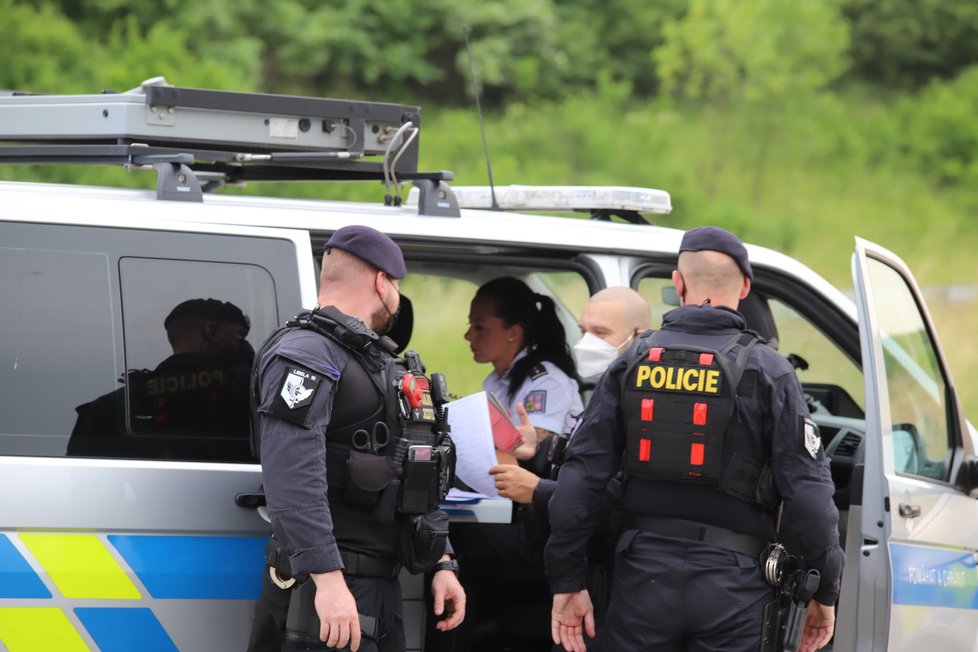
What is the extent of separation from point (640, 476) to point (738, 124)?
24802 millimetres

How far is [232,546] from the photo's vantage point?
9.67 feet

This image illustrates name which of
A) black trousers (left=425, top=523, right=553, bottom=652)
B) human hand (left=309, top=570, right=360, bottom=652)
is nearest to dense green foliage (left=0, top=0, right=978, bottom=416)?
black trousers (left=425, top=523, right=553, bottom=652)

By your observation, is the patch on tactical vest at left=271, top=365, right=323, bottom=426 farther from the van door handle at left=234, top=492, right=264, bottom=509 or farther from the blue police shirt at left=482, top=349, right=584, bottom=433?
the blue police shirt at left=482, top=349, right=584, bottom=433

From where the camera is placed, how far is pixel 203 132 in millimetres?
3389

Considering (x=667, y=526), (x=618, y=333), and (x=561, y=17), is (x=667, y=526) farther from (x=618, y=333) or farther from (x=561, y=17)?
(x=561, y=17)

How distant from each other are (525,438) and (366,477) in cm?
97

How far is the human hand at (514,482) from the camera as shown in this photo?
131 inches

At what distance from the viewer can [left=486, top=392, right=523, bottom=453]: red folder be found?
3.54 meters

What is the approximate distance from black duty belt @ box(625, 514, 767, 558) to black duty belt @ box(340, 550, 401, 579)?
0.68m

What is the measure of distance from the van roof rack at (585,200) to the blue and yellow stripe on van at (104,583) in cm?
166

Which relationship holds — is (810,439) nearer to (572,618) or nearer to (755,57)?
(572,618)

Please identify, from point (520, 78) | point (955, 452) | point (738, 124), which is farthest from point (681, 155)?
point (955, 452)

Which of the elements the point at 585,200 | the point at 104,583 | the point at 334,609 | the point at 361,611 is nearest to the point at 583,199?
the point at 585,200

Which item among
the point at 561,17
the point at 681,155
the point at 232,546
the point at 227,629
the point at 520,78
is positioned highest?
the point at 561,17
